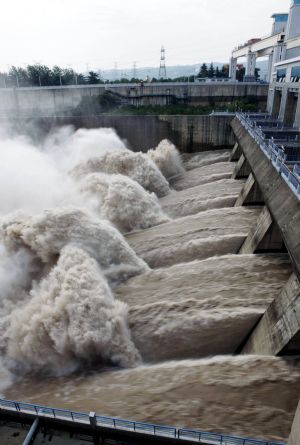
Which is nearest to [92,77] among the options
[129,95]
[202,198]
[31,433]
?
[129,95]

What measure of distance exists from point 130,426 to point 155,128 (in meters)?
26.5

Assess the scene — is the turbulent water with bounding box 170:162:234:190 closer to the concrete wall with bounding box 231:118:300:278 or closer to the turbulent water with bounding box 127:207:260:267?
the concrete wall with bounding box 231:118:300:278

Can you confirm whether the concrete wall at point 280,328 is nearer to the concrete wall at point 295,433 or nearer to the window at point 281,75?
the concrete wall at point 295,433

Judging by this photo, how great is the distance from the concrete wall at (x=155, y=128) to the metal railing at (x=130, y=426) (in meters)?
25.5

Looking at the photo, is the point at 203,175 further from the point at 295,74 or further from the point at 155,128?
the point at 295,74

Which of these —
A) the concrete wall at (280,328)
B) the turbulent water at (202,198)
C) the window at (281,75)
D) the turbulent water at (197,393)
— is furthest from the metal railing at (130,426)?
the window at (281,75)

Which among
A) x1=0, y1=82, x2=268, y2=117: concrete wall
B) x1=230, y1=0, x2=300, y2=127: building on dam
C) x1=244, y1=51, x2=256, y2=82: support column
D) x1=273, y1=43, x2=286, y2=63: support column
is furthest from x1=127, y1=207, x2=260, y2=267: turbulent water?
x1=244, y1=51, x2=256, y2=82: support column

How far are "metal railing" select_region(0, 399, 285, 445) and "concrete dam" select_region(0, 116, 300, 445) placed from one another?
38 centimetres

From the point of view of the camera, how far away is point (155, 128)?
29.6 meters

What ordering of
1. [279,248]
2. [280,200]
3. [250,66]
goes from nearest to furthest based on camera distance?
[280,200]
[279,248]
[250,66]

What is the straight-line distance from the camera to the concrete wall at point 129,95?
37.9 m

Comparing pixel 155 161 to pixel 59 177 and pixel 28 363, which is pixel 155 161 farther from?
pixel 28 363

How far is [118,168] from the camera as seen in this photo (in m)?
22.8

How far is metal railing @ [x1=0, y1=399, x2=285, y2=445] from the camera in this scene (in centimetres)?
544
